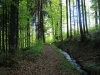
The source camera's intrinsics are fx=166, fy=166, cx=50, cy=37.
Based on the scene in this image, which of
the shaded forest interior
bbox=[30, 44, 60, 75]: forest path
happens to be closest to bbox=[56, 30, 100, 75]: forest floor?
the shaded forest interior

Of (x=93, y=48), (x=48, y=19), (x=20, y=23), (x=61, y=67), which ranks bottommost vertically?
(x=61, y=67)

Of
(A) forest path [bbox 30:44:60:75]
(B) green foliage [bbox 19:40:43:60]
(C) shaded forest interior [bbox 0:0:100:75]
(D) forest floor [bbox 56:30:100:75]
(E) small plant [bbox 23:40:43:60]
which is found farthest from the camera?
(E) small plant [bbox 23:40:43:60]

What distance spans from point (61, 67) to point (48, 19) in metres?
33.2

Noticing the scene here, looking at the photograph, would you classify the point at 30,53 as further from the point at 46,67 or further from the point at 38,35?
the point at 38,35

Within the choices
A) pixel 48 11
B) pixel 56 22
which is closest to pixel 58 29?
pixel 56 22

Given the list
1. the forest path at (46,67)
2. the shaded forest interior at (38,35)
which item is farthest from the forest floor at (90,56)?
the forest path at (46,67)

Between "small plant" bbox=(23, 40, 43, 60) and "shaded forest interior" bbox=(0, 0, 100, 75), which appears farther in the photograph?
"small plant" bbox=(23, 40, 43, 60)

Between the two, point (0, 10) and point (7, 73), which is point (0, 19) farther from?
point (7, 73)

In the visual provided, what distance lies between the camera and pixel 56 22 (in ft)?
152

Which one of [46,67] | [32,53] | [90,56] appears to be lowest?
[46,67]

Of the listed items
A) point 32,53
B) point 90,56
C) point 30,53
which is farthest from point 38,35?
point 90,56

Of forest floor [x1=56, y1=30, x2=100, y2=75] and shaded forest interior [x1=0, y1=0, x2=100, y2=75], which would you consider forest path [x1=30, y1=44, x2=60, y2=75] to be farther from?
forest floor [x1=56, y1=30, x2=100, y2=75]

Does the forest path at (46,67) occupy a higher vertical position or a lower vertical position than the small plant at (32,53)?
lower

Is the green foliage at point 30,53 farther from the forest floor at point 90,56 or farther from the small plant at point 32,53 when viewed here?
the forest floor at point 90,56
